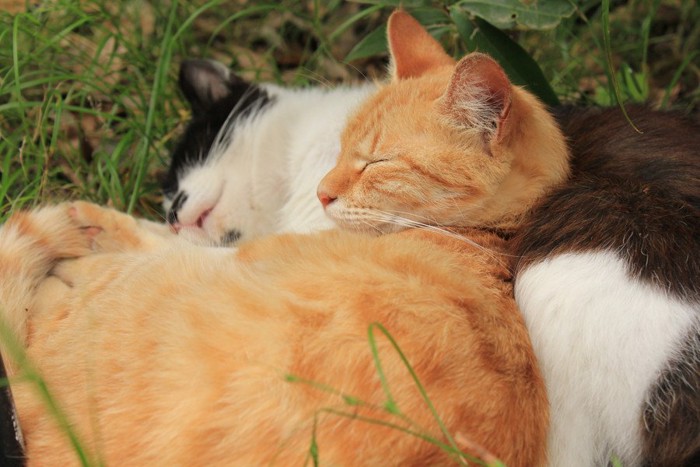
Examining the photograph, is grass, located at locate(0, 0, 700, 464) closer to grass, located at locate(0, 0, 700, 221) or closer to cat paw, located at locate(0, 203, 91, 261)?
grass, located at locate(0, 0, 700, 221)

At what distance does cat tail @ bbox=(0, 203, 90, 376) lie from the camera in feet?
6.70

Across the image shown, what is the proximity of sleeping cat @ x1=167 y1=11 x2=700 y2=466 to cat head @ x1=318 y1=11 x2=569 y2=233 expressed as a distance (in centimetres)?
7

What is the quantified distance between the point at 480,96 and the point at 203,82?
143 cm

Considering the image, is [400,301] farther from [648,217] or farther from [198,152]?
[198,152]

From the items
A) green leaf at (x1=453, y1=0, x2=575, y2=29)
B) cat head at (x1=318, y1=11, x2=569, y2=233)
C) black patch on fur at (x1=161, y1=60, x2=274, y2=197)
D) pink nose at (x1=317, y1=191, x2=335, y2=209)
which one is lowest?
black patch on fur at (x1=161, y1=60, x2=274, y2=197)

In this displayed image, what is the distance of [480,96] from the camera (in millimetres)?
1927

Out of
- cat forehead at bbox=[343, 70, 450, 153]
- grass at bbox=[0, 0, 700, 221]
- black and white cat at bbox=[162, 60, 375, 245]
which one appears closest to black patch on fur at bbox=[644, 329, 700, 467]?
cat forehead at bbox=[343, 70, 450, 153]

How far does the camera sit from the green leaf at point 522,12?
8.10 feet

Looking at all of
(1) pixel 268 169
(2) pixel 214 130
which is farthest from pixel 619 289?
(2) pixel 214 130

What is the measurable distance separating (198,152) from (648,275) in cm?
→ 173

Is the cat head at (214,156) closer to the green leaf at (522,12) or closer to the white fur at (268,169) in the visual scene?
the white fur at (268,169)

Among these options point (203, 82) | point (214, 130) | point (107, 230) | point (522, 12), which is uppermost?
point (522, 12)

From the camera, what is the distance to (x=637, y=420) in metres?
1.69

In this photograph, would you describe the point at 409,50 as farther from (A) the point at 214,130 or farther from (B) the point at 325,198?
(A) the point at 214,130
